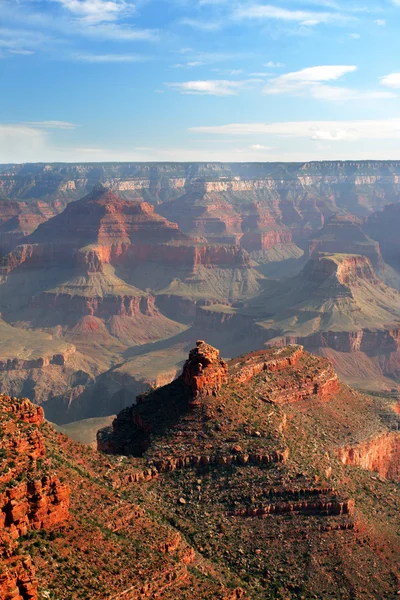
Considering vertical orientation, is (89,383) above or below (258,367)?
below

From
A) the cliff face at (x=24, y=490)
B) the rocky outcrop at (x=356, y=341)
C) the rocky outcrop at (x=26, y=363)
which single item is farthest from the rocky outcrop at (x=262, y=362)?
the rocky outcrop at (x=356, y=341)

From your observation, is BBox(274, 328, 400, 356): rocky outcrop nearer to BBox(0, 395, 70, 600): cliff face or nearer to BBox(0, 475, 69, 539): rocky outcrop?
BBox(0, 395, 70, 600): cliff face

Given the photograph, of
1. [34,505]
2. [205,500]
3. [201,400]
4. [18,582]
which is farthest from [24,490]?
[201,400]

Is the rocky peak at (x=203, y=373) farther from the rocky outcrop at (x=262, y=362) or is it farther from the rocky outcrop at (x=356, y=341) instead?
the rocky outcrop at (x=356, y=341)

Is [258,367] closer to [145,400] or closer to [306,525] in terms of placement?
[145,400]

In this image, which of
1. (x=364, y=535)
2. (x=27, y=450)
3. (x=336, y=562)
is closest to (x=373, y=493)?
(x=364, y=535)

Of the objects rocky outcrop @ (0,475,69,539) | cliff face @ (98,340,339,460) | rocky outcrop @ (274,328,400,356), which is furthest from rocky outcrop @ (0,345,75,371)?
rocky outcrop @ (0,475,69,539)
